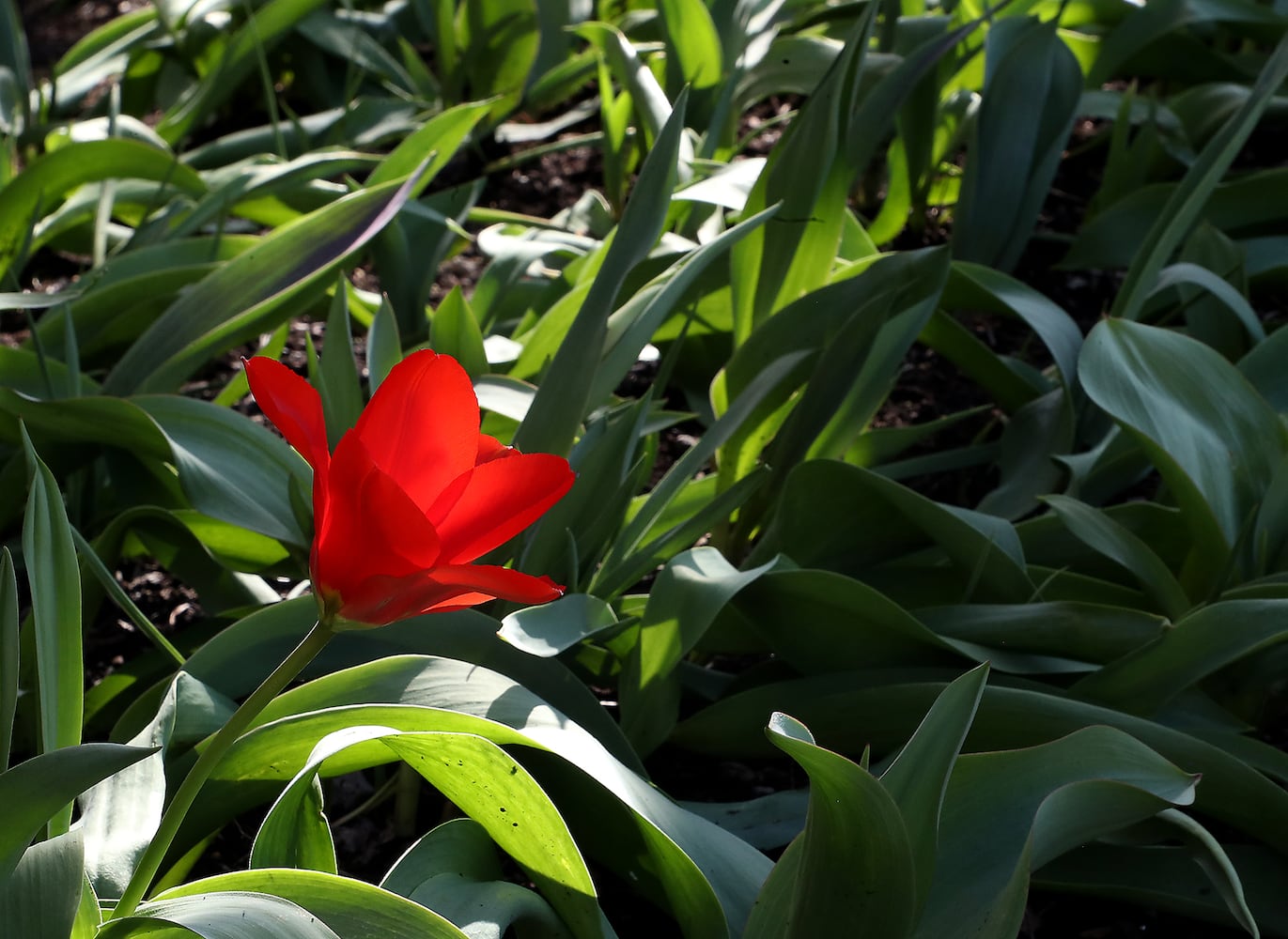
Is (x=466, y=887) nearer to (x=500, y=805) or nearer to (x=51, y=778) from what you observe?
(x=500, y=805)

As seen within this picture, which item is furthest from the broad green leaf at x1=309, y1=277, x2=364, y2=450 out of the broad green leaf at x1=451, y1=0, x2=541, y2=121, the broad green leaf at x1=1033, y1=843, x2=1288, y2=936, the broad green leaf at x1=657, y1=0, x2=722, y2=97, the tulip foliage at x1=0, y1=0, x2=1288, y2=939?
the broad green leaf at x1=451, y1=0, x2=541, y2=121

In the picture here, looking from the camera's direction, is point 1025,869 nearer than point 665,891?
Yes

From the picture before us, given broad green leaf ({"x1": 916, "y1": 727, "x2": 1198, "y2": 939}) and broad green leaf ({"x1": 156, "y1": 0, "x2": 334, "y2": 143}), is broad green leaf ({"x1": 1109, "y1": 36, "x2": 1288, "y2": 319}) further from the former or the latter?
broad green leaf ({"x1": 156, "y1": 0, "x2": 334, "y2": 143})

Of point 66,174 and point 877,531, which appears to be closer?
point 877,531

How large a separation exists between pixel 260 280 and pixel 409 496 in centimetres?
97

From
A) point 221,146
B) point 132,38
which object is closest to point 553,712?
point 221,146

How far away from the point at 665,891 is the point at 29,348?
1100 mm

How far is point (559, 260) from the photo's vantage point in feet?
5.97

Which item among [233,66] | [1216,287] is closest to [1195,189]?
[1216,287]

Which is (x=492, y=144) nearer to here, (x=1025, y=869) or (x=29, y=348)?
(x=29, y=348)

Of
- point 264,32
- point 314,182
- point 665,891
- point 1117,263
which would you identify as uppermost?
point 264,32

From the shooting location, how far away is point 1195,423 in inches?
48.4

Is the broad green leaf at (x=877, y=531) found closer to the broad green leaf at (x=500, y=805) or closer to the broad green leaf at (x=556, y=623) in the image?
the broad green leaf at (x=556, y=623)

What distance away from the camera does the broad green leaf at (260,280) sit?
1410 millimetres
